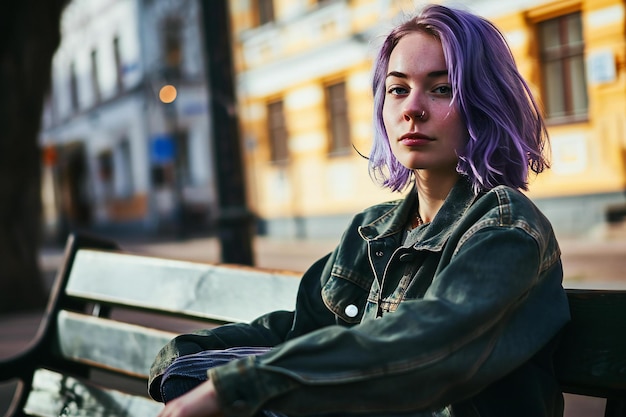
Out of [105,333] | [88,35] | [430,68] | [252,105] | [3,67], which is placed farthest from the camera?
[88,35]

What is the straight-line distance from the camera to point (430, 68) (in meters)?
1.69

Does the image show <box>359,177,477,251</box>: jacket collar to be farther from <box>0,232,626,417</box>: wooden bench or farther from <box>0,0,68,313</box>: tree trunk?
<box>0,0,68,313</box>: tree trunk

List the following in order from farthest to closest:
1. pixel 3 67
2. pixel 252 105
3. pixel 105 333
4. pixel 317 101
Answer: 1. pixel 252 105
2. pixel 317 101
3. pixel 3 67
4. pixel 105 333

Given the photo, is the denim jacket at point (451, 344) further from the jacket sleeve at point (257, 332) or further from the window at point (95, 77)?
the window at point (95, 77)

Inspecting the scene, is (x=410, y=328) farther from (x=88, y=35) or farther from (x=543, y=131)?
(x=88, y=35)

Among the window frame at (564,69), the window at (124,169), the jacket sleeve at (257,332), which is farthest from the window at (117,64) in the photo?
the jacket sleeve at (257,332)

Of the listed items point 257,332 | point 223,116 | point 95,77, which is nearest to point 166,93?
point 95,77

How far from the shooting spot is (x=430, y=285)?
5.09ft

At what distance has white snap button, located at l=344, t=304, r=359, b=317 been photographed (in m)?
1.81

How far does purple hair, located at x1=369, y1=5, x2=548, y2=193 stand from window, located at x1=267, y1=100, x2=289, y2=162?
17051 millimetres

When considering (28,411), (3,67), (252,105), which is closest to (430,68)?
(28,411)

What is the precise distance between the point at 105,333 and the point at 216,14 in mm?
1938

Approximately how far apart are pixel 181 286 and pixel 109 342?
16.0 inches

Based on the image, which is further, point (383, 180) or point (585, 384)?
point (383, 180)
